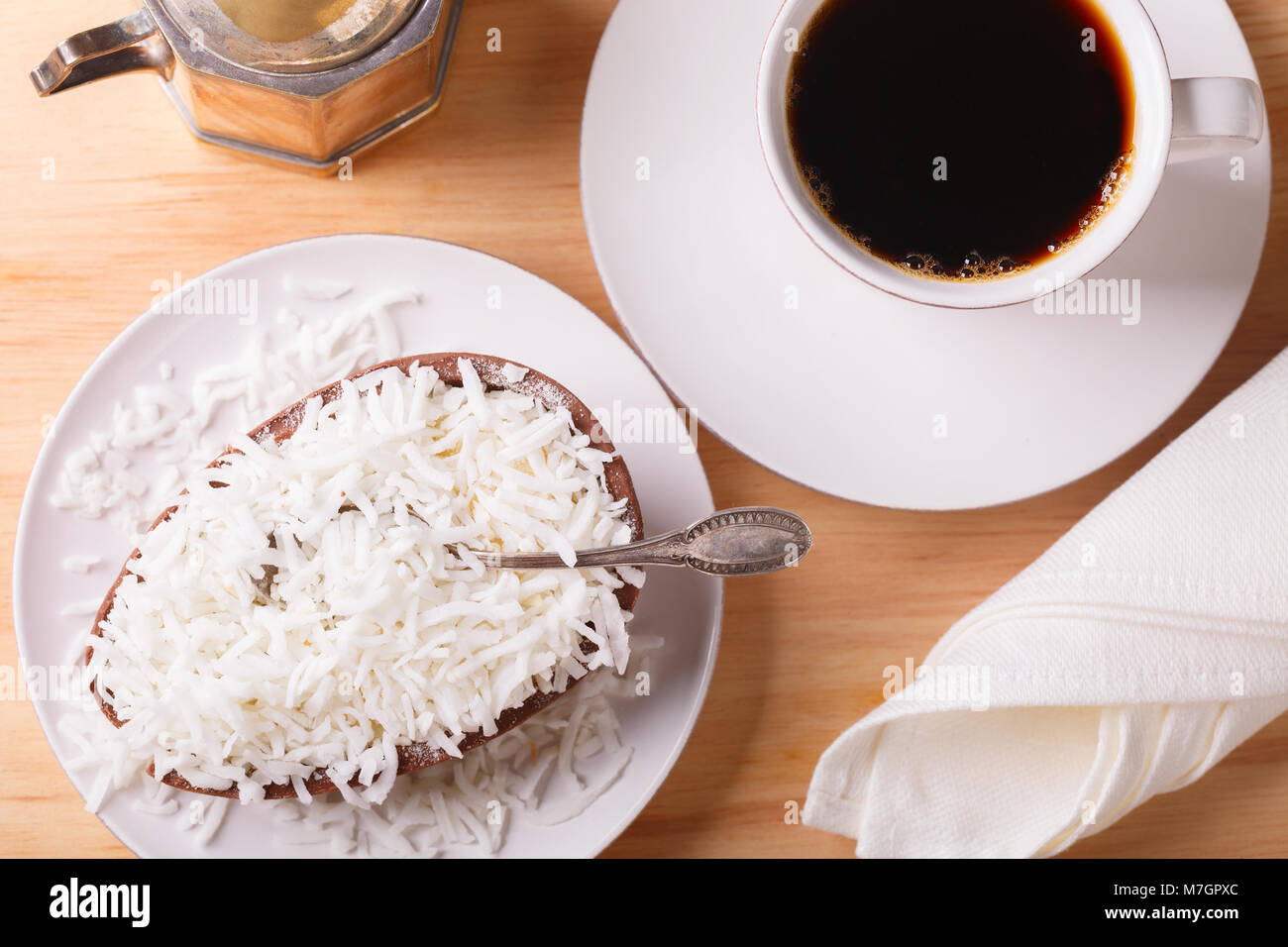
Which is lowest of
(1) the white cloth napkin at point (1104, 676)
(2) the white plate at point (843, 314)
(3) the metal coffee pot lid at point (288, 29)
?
(1) the white cloth napkin at point (1104, 676)

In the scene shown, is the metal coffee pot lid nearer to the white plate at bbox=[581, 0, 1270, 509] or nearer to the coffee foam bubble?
the white plate at bbox=[581, 0, 1270, 509]

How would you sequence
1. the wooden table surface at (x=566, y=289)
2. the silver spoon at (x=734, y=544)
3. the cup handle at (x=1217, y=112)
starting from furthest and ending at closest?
the wooden table surface at (x=566, y=289), the silver spoon at (x=734, y=544), the cup handle at (x=1217, y=112)

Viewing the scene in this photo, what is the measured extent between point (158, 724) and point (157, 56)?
64cm

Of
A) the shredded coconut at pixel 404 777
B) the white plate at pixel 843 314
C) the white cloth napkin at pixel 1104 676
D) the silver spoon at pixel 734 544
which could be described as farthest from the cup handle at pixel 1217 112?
the shredded coconut at pixel 404 777

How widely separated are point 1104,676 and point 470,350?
73 centimetres

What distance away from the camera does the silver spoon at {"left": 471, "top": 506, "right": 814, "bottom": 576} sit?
997mm

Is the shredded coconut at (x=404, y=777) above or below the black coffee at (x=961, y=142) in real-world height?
below

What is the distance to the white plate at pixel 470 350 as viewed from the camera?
1.07 metres

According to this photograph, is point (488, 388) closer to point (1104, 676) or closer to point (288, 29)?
point (288, 29)

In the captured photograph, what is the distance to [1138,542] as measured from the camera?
108 centimetres

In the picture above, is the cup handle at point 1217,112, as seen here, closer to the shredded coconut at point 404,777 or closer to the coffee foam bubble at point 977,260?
the coffee foam bubble at point 977,260

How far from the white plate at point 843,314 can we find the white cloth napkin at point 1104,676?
92mm
